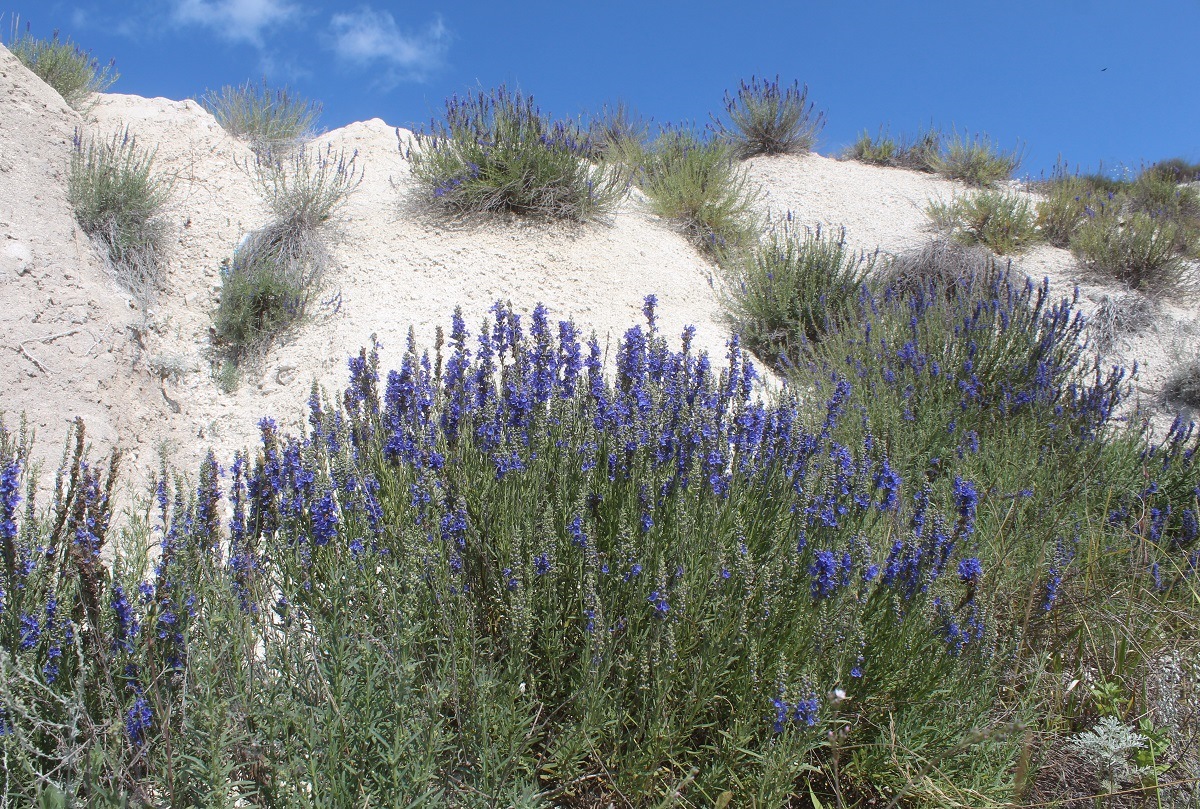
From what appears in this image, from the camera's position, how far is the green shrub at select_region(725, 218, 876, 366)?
6746mm

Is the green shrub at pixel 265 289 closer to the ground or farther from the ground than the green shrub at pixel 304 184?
closer to the ground

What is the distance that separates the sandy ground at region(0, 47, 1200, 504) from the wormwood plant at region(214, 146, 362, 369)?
0.51ft

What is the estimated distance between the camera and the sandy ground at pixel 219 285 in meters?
4.53

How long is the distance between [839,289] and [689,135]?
4130 mm

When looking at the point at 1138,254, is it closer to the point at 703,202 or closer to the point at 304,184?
the point at 703,202

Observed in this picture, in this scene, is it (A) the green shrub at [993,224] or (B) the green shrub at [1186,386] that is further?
(A) the green shrub at [993,224]

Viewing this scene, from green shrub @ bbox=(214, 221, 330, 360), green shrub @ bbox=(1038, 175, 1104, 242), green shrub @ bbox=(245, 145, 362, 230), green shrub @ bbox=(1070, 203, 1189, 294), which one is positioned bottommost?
green shrub @ bbox=(214, 221, 330, 360)

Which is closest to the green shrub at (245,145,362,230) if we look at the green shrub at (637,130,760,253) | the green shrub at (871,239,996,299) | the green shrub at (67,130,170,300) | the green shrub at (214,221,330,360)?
the green shrub at (214,221,330,360)

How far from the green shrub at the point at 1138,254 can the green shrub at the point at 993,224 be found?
692 mm

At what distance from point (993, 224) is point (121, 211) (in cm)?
978

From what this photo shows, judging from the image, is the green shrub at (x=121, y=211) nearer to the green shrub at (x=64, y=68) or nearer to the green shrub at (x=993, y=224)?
the green shrub at (x=64, y=68)

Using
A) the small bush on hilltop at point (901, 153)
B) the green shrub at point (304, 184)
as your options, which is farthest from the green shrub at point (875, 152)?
the green shrub at point (304, 184)

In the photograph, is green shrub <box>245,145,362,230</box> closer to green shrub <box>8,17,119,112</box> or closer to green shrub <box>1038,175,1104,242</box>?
green shrub <box>8,17,119,112</box>

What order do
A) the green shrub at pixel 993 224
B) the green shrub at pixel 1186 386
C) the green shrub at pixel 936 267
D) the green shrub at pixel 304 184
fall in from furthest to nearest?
1. the green shrub at pixel 993 224
2. the green shrub at pixel 936 267
3. the green shrub at pixel 1186 386
4. the green shrub at pixel 304 184
